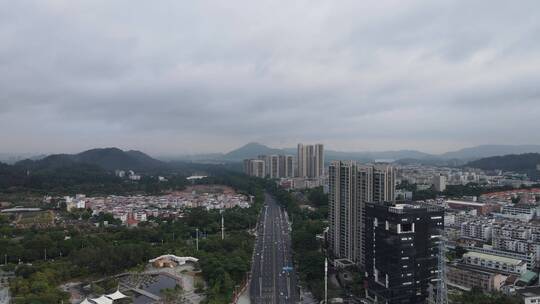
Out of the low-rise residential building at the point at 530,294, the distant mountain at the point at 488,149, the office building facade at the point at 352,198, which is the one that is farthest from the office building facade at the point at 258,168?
the distant mountain at the point at 488,149

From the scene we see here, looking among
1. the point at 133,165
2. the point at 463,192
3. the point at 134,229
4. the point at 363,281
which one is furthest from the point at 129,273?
the point at 133,165

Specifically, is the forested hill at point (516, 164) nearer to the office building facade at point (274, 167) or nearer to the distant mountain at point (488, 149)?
the office building facade at point (274, 167)

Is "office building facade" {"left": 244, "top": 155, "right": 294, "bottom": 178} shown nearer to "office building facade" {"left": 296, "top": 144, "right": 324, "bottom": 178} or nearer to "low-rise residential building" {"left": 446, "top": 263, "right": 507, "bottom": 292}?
"office building facade" {"left": 296, "top": 144, "right": 324, "bottom": 178}

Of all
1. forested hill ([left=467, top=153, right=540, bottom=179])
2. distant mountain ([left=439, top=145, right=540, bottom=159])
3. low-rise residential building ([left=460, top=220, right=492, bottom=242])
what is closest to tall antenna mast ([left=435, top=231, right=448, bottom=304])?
low-rise residential building ([left=460, top=220, right=492, bottom=242])

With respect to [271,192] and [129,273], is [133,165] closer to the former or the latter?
[271,192]

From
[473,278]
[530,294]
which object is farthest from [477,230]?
[530,294]

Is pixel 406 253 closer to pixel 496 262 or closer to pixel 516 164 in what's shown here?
pixel 496 262
